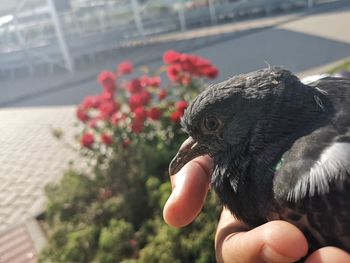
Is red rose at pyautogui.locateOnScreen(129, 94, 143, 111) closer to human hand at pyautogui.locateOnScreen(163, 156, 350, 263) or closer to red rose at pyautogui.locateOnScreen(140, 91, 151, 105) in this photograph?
red rose at pyautogui.locateOnScreen(140, 91, 151, 105)

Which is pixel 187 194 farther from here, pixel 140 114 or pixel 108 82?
pixel 108 82

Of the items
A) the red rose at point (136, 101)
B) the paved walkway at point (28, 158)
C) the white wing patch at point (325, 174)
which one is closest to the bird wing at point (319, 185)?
the white wing patch at point (325, 174)

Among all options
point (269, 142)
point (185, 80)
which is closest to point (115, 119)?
point (185, 80)

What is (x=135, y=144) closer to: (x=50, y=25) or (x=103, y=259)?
(x=103, y=259)

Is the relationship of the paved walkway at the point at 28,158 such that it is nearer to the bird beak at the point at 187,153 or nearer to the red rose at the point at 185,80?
the red rose at the point at 185,80

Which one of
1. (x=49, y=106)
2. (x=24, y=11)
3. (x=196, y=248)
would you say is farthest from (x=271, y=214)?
(x=24, y=11)

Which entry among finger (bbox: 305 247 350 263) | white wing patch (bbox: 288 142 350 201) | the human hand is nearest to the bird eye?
the human hand
